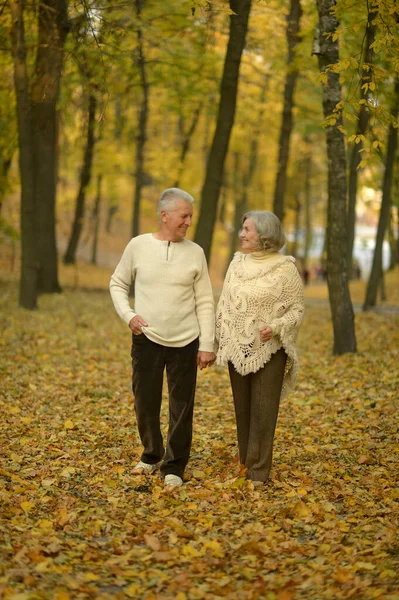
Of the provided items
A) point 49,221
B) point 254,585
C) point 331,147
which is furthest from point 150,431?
point 49,221

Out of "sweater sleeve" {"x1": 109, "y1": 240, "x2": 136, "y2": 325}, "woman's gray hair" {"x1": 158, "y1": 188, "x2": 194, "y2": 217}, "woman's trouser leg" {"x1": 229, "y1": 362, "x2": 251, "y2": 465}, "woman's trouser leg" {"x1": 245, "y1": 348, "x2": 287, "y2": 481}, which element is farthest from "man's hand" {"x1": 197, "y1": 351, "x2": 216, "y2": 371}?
"woman's gray hair" {"x1": 158, "y1": 188, "x2": 194, "y2": 217}

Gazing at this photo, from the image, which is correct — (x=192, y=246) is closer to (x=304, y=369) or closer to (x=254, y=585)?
(x=254, y=585)

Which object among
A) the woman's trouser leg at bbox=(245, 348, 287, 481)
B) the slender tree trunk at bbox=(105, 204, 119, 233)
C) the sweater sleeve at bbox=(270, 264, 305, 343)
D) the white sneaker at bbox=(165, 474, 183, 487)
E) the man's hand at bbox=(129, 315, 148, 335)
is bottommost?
the white sneaker at bbox=(165, 474, 183, 487)

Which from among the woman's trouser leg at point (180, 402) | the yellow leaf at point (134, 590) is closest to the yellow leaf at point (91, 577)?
the yellow leaf at point (134, 590)

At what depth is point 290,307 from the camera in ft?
19.5

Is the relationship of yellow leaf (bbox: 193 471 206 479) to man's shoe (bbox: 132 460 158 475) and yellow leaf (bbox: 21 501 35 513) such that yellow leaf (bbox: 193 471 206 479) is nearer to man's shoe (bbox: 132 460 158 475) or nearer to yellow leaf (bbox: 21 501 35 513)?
man's shoe (bbox: 132 460 158 475)

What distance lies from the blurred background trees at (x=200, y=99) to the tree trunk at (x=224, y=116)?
3 centimetres

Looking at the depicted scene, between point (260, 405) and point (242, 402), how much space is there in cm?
17

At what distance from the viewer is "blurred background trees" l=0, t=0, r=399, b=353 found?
9445 millimetres

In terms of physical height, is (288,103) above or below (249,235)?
above

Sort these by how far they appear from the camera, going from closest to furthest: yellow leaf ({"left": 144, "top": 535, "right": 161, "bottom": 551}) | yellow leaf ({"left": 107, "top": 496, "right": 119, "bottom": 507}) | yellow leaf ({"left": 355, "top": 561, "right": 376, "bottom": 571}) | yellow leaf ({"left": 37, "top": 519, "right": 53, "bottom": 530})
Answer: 1. yellow leaf ({"left": 355, "top": 561, "right": 376, "bottom": 571})
2. yellow leaf ({"left": 144, "top": 535, "right": 161, "bottom": 551})
3. yellow leaf ({"left": 37, "top": 519, "right": 53, "bottom": 530})
4. yellow leaf ({"left": 107, "top": 496, "right": 119, "bottom": 507})

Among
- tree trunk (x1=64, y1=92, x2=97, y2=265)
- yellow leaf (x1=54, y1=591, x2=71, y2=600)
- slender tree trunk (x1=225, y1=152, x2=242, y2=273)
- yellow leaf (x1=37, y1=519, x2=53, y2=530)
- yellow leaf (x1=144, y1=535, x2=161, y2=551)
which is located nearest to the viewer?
yellow leaf (x1=54, y1=591, x2=71, y2=600)

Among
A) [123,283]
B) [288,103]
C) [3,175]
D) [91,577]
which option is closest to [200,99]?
[288,103]

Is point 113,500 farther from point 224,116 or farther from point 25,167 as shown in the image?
point 25,167
